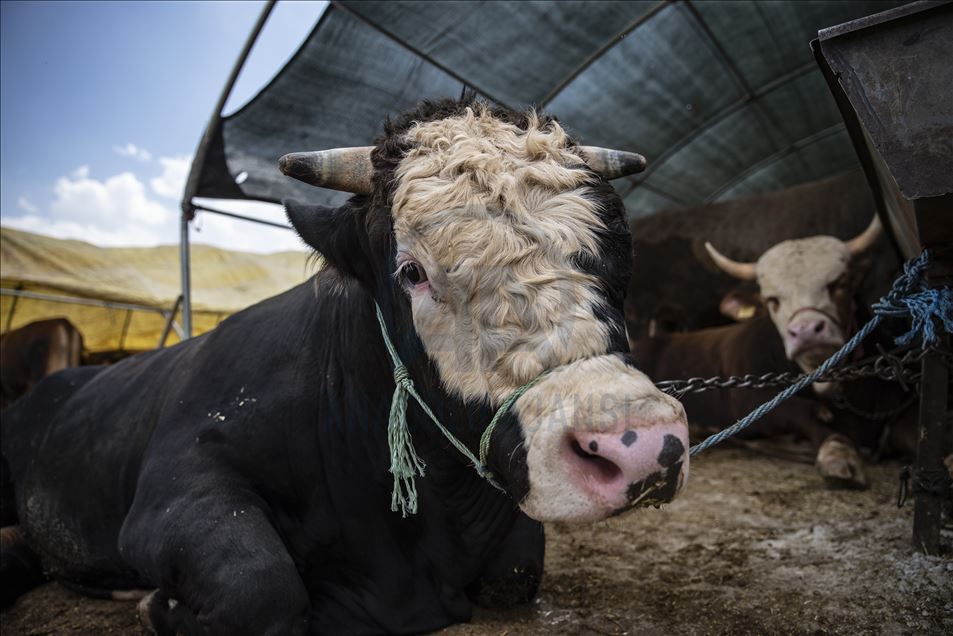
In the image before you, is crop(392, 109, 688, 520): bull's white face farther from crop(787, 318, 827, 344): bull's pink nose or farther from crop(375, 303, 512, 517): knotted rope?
crop(787, 318, 827, 344): bull's pink nose

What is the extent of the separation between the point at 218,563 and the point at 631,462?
4.33ft

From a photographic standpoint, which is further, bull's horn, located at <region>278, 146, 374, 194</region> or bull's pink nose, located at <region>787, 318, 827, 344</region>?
bull's pink nose, located at <region>787, 318, 827, 344</region>

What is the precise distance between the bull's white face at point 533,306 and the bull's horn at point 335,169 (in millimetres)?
204

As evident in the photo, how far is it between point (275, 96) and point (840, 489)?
5.59m

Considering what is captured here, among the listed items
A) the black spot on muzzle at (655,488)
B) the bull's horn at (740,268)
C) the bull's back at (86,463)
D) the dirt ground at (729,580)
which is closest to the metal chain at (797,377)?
the dirt ground at (729,580)

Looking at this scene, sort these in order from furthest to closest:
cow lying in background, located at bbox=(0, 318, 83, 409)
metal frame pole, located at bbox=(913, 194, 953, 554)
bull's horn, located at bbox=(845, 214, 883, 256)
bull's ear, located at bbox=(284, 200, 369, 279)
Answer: cow lying in background, located at bbox=(0, 318, 83, 409), bull's horn, located at bbox=(845, 214, 883, 256), metal frame pole, located at bbox=(913, 194, 953, 554), bull's ear, located at bbox=(284, 200, 369, 279)

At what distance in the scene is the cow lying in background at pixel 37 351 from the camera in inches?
353

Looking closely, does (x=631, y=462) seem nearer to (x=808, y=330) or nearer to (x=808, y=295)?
(x=808, y=330)

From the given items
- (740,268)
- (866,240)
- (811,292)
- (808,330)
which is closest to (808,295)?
(811,292)

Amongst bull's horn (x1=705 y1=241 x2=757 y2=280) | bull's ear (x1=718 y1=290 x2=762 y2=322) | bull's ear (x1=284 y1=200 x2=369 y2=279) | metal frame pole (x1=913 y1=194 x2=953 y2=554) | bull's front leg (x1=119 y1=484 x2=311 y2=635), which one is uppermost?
bull's horn (x1=705 y1=241 x2=757 y2=280)

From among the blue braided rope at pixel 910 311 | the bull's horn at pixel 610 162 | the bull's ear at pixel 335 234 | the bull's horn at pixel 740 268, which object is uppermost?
the bull's horn at pixel 740 268

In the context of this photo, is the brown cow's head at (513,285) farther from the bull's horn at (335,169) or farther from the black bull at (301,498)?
the black bull at (301,498)

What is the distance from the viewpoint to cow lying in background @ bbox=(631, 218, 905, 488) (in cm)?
427

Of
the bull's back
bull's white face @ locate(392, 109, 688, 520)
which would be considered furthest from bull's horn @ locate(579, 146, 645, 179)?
the bull's back
